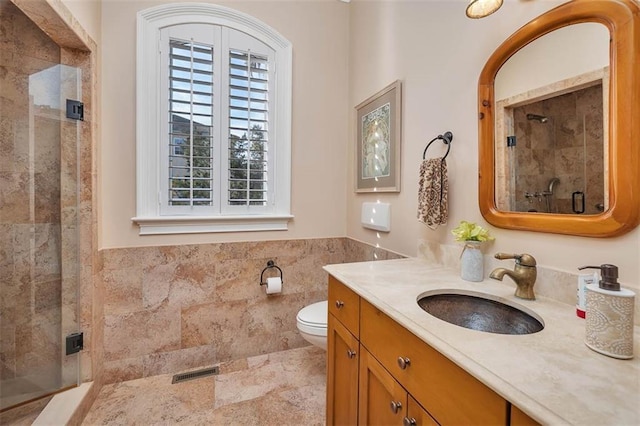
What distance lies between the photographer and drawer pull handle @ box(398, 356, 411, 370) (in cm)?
80

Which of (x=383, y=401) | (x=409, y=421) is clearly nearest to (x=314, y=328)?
(x=383, y=401)

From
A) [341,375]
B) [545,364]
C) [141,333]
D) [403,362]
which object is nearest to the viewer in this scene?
[545,364]

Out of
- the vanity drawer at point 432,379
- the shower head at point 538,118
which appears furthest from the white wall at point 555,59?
the vanity drawer at point 432,379

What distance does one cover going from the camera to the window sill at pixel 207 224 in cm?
192

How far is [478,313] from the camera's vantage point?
3.27 ft

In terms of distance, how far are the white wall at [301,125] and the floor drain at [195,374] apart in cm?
92

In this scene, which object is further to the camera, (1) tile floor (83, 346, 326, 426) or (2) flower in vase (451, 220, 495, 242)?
(1) tile floor (83, 346, 326, 426)

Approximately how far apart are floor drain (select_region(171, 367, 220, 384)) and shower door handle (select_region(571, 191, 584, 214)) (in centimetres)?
220

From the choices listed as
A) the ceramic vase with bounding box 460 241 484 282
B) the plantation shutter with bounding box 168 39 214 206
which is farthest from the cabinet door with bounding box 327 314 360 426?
the plantation shutter with bounding box 168 39 214 206

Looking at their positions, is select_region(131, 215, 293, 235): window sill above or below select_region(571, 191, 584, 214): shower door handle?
below

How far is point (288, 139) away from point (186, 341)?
168cm

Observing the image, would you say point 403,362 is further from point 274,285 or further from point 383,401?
point 274,285

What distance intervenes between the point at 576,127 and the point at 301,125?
5.77ft

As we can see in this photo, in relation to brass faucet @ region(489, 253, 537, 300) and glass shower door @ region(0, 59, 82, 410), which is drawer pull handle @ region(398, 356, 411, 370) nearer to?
brass faucet @ region(489, 253, 537, 300)
